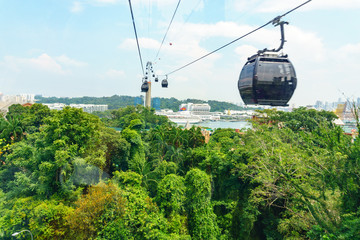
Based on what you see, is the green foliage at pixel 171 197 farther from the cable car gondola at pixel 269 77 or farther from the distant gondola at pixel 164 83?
the distant gondola at pixel 164 83

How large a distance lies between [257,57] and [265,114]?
64.6ft

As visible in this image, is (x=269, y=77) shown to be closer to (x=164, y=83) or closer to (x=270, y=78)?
(x=270, y=78)

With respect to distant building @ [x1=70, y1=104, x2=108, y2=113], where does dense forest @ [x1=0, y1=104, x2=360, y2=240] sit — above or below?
below

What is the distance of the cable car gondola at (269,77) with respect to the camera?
4164 millimetres

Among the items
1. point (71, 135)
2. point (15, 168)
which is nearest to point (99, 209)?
point (71, 135)

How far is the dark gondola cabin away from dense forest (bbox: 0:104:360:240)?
2.07 metres

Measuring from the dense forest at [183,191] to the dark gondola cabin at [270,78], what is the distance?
2.07m

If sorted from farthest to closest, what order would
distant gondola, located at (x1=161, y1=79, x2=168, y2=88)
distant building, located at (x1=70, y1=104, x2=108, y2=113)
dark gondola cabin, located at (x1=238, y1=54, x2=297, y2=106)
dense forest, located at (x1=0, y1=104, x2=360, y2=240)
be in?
1. distant building, located at (x1=70, y1=104, x2=108, y2=113)
2. distant gondola, located at (x1=161, y1=79, x2=168, y2=88)
3. dense forest, located at (x1=0, y1=104, x2=360, y2=240)
4. dark gondola cabin, located at (x1=238, y1=54, x2=297, y2=106)

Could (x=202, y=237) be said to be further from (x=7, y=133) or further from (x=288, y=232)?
(x=7, y=133)

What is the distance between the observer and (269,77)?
4.16 meters

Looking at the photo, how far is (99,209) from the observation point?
770 centimetres

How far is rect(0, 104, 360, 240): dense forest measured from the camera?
217 inches

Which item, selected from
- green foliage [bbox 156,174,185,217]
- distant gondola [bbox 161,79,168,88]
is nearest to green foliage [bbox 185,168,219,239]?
green foliage [bbox 156,174,185,217]

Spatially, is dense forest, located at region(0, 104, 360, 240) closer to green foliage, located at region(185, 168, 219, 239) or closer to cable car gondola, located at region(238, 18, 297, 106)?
green foliage, located at region(185, 168, 219, 239)
